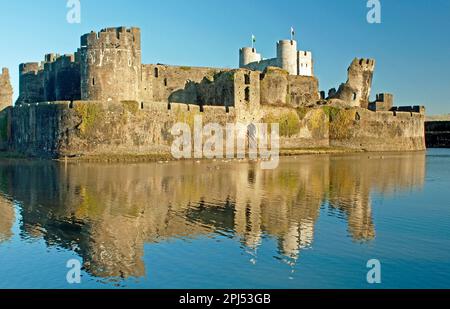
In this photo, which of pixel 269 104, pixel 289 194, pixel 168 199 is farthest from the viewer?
pixel 269 104

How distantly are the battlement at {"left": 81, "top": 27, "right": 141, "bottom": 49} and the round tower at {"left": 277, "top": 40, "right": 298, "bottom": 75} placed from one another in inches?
681

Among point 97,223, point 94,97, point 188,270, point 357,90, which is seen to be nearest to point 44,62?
point 94,97

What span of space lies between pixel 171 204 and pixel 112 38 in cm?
2012

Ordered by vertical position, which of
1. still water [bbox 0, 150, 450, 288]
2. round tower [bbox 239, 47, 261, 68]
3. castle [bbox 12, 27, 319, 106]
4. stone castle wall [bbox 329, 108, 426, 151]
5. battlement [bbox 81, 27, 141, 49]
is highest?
round tower [bbox 239, 47, 261, 68]

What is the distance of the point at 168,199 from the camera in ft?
55.0

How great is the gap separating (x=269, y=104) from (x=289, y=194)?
2218 centimetres

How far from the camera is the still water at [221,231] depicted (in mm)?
9086

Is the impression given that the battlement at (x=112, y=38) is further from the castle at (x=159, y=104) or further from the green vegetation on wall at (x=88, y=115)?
the green vegetation on wall at (x=88, y=115)

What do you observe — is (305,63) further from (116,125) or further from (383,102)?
(116,125)

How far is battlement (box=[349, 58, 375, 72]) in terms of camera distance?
158 feet

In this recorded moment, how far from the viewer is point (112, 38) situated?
111ft

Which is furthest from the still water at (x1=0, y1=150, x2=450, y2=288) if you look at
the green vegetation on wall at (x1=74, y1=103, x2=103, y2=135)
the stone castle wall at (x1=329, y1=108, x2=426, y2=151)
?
the stone castle wall at (x1=329, y1=108, x2=426, y2=151)

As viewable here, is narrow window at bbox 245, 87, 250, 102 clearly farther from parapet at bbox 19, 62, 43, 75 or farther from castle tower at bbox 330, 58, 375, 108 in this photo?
parapet at bbox 19, 62, 43, 75
